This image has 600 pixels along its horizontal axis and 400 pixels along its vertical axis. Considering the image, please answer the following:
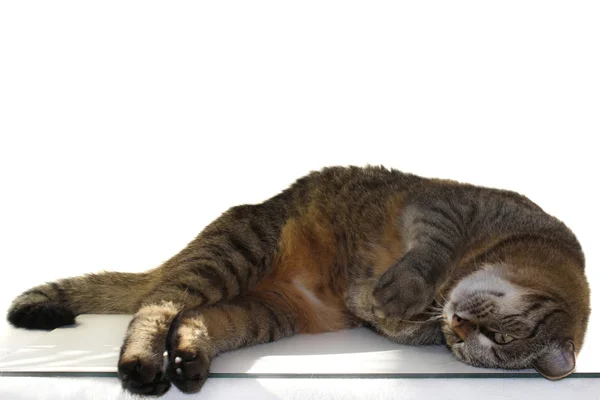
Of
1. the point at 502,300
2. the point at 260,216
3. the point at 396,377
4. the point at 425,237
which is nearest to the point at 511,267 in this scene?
the point at 502,300

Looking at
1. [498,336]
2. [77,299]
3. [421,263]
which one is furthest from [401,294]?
[77,299]

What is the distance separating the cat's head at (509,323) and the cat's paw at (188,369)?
827mm

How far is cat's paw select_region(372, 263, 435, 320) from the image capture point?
6.69ft

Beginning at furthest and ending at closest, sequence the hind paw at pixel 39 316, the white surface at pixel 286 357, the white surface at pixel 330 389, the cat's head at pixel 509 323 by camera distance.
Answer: the hind paw at pixel 39 316
the cat's head at pixel 509 323
the white surface at pixel 286 357
the white surface at pixel 330 389

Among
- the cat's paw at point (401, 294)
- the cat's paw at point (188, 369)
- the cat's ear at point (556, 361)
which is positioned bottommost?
the cat's ear at point (556, 361)

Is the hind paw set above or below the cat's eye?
above

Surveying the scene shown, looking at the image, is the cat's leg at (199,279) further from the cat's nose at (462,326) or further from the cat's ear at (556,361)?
the cat's ear at (556,361)

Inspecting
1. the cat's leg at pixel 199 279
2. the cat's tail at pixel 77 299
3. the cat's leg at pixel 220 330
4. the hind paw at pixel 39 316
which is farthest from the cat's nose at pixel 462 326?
the hind paw at pixel 39 316

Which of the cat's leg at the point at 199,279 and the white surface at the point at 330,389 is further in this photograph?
the cat's leg at the point at 199,279

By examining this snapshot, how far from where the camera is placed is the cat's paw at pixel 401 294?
80.3 inches

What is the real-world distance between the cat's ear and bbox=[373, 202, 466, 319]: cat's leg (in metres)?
0.41

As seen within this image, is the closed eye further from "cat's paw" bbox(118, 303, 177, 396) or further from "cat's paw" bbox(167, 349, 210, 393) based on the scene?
"cat's paw" bbox(118, 303, 177, 396)

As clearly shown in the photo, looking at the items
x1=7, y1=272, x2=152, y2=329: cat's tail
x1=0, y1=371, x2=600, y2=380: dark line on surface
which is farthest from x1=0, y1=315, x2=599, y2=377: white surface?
x1=7, y1=272, x2=152, y2=329: cat's tail

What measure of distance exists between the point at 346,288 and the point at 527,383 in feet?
2.91
